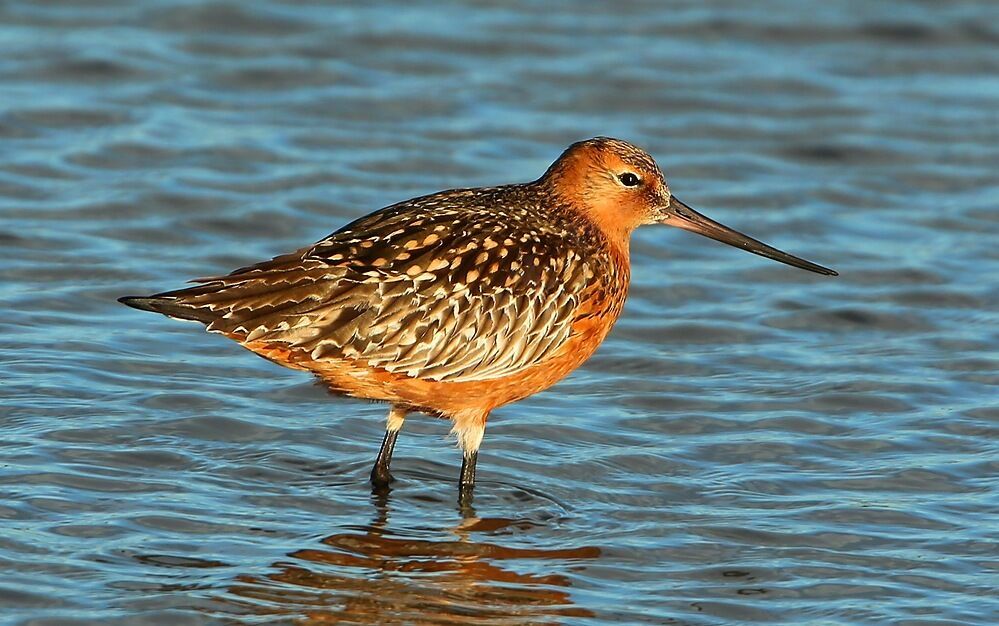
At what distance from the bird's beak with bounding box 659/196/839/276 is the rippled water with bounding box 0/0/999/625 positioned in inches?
31.6

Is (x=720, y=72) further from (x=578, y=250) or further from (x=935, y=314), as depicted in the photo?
(x=578, y=250)

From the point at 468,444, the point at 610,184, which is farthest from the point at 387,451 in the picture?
the point at 610,184

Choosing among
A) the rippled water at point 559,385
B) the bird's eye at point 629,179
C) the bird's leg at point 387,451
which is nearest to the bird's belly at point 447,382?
the bird's leg at point 387,451

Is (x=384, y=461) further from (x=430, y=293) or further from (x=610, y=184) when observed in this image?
(x=610, y=184)

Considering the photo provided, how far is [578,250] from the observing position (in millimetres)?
7695

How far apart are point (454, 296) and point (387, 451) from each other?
2.58ft

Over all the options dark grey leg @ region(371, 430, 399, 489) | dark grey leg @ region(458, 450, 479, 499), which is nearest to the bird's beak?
dark grey leg @ region(458, 450, 479, 499)

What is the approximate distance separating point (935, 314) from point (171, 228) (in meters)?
4.50

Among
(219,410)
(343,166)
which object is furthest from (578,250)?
(343,166)

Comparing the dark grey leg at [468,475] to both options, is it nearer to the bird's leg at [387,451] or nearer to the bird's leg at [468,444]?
the bird's leg at [468,444]

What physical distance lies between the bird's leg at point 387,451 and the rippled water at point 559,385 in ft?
0.37

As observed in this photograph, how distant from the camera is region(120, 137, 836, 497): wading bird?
7027mm

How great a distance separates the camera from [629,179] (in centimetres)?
798

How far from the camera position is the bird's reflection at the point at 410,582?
638 cm
